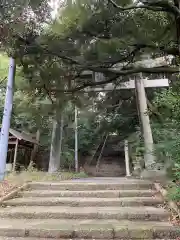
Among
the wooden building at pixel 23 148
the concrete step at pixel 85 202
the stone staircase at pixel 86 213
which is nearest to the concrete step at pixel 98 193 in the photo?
the stone staircase at pixel 86 213

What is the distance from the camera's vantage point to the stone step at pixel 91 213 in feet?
15.2

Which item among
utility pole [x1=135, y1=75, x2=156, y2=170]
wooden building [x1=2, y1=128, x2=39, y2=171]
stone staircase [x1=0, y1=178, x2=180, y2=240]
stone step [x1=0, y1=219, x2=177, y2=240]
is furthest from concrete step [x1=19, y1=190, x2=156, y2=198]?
wooden building [x1=2, y1=128, x2=39, y2=171]

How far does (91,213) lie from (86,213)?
9 cm

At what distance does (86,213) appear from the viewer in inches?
190

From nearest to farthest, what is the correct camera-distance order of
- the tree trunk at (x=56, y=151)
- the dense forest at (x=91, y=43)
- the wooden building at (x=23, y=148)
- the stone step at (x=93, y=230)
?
1. the stone step at (x=93, y=230)
2. the dense forest at (x=91, y=43)
3. the tree trunk at (x=56, y=151)
4. the wooden building at (x=23, y=148)

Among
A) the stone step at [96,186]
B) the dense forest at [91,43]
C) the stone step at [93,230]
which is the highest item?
the dense forest at [91,43]

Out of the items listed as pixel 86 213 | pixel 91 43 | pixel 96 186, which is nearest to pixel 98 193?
pixel 96 186

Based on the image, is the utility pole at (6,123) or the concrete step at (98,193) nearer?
the concrete step at (98,193)

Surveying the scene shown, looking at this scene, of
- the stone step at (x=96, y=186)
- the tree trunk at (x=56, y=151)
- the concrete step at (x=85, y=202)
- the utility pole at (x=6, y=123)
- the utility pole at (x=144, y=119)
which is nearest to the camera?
the concrete step at (x=85, y=202)

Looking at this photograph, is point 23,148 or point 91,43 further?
point 23,148

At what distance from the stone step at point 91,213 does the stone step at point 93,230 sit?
1.22 feet

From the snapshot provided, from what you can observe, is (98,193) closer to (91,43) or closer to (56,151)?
(91,43)

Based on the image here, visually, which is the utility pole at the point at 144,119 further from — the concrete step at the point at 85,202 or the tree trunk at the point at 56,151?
the concrete step at the point at 85,202

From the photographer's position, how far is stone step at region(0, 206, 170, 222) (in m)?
4.64
